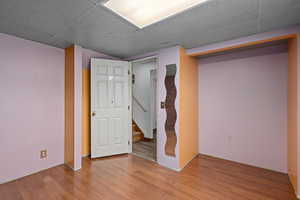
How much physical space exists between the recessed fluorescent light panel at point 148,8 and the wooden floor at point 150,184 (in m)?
2.21

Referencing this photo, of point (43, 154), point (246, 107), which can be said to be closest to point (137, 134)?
point (43, 154)

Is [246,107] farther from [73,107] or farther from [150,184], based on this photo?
[73,107]

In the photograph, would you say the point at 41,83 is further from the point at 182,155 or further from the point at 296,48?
the point at 296,48

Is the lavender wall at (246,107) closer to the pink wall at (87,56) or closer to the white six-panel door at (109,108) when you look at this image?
the white six-panel door at (109,108)

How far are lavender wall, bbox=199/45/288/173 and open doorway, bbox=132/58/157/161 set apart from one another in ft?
4.65

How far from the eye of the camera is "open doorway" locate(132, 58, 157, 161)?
3.64 metres

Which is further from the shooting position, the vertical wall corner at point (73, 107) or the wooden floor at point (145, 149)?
the wooden floor at point (145, 149)

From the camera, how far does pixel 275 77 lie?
7.40ft

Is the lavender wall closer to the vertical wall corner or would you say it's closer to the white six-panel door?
the white six-panel door

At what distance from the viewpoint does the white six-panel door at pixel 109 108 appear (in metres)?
2.78

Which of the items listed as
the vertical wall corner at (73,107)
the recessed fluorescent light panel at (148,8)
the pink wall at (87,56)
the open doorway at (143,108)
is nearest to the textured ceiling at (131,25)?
the recessed fluorescent light panel at (148,8)

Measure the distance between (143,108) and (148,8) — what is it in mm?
3095

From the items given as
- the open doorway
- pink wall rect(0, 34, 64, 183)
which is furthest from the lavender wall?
pink wall rect(0, 34, 64, 183)

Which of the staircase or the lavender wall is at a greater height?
the lavender wall
